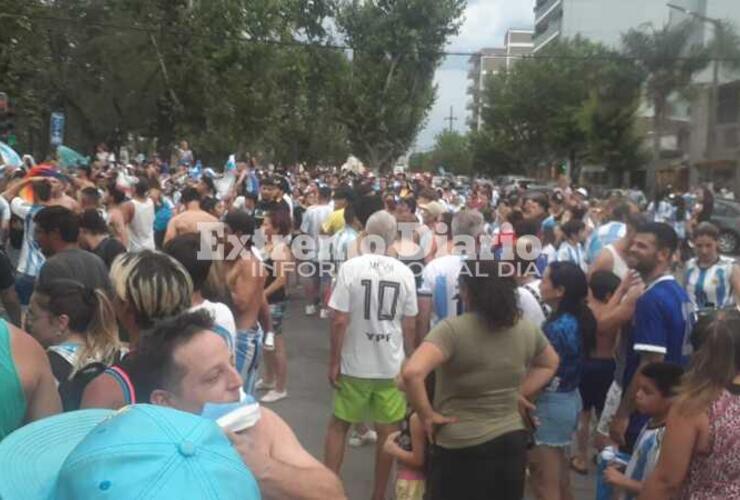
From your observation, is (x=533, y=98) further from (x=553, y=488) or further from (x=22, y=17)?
(x=553, y=488)

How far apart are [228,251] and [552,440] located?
217cm

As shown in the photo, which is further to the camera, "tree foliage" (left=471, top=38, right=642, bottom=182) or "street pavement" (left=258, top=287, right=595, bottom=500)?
"tree foliage" (left=471, top=38, right=642, bottom=182)

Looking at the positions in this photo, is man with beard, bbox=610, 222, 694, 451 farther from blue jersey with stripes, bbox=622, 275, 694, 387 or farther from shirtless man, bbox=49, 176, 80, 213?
shirtless man, bbox=49, 176, 80, 213

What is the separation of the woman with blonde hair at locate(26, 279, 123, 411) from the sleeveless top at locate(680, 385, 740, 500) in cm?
219

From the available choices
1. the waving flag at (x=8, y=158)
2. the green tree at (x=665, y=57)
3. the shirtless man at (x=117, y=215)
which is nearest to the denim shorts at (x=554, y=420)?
the shirtless man at (x=117, y=215)

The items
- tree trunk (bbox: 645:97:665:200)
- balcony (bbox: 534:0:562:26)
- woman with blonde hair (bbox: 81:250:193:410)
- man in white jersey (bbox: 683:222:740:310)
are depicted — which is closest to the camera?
woman with blonde hair (bbox: 81:250:193:410)

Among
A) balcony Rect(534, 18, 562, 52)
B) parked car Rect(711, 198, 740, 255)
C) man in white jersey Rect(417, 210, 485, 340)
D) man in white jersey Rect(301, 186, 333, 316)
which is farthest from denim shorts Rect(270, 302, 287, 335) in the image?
balcony Rect(534, 18, 562, 52)

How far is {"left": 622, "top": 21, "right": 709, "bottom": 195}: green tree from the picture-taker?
1522 inches

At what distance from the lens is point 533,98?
5709 cm

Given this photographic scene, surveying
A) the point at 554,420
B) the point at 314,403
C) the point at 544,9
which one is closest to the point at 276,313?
the point at 314,403

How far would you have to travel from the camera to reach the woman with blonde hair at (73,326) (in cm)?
352

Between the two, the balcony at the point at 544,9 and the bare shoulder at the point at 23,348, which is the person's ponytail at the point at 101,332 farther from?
the balcony at the point at 544,9

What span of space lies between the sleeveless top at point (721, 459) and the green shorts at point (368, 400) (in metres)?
2.69

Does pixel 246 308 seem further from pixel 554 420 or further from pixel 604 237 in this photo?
pixel 604 237
